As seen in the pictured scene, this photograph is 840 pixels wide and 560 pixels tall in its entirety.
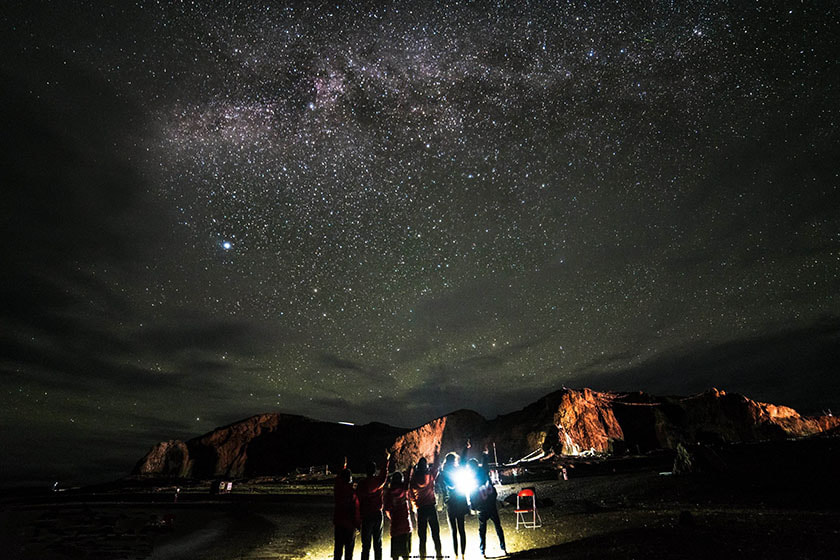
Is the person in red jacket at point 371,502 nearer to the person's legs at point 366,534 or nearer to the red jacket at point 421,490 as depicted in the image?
the person's legs at point 366,534

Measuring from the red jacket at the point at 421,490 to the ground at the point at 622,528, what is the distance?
2.10 m

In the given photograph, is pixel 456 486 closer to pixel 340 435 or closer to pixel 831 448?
pixel 831 448

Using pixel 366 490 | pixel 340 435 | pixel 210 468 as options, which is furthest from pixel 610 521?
pixel 340 435

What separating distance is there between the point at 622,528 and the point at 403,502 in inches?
225

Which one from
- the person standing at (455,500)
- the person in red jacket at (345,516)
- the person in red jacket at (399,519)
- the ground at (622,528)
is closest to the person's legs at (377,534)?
the person in red jacket at (399,519)

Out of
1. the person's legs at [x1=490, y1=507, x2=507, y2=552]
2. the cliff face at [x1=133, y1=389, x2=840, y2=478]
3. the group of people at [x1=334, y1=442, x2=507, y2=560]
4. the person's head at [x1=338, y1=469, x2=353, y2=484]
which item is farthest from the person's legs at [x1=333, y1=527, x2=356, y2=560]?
the cliff face at [x1=133, y1=389, x2=840, y2=478]

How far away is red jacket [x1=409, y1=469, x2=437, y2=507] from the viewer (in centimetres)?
853

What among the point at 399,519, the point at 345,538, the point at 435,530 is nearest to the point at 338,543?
the point at 345,538

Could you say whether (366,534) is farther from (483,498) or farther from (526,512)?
(526,512)

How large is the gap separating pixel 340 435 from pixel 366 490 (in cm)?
18630

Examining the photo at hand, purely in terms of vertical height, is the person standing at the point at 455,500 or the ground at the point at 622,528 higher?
the person standing at the point at 455,500

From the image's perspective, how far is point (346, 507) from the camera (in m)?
7.80

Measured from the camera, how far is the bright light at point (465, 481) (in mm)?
8805

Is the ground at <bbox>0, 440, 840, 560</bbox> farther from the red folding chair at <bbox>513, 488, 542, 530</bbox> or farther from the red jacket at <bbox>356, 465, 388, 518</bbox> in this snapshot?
the red jacket at <bbox>356, 465, 388, 518</bbox>
